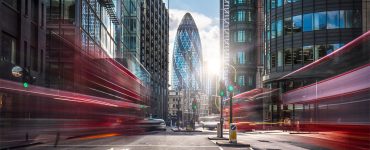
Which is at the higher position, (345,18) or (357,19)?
(345,18)

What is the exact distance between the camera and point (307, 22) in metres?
64.2

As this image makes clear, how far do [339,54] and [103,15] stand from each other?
1919 inches

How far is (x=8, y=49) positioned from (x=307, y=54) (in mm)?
39961

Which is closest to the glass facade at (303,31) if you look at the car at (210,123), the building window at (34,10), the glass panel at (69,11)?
the car at (210,123)

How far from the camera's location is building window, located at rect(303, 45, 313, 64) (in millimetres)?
63750

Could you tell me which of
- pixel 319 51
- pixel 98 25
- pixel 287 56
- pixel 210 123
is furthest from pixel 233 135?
pixel 210 123

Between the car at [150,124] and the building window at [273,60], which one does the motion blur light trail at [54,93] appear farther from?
the building window at [273,60]

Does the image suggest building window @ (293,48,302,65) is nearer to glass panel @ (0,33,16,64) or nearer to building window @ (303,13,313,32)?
building window @ (303,13,313,32)

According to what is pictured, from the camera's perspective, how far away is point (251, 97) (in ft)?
129

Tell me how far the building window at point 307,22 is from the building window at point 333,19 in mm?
2203

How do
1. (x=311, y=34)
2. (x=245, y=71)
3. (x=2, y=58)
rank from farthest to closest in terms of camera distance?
1. (x=245, y=71)
2. (x=311, y=34)
3. (x=2, y=58)

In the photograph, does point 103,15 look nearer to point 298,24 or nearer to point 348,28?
point 298,24

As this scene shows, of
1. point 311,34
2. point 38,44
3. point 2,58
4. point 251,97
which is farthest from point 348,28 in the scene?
point 2,58

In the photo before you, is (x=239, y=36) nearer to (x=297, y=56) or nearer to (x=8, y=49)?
(x=297, y=56)
